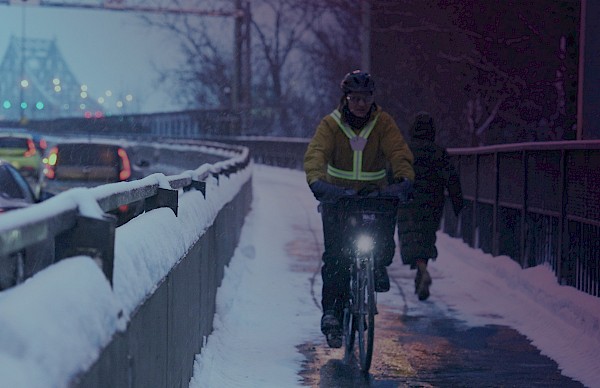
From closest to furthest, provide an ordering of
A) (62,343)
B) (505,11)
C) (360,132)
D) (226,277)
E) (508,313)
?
1. (62,343)
2. (360,132)
3. (508,313)
4. (226,277)
5. (505,11)

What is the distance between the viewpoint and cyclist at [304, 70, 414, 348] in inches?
315

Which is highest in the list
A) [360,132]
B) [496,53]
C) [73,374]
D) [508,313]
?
[496,53]

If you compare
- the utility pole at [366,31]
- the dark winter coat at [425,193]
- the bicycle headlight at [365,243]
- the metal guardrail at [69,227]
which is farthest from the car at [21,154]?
the metal guardrail at [69,227]

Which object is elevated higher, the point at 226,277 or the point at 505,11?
the point at 505,11

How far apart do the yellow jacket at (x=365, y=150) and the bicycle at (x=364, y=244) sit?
291 mm

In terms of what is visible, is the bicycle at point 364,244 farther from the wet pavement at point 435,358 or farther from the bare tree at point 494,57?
the bare tree at point 494,57

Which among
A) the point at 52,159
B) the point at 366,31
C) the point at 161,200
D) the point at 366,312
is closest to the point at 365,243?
the point at 366,312

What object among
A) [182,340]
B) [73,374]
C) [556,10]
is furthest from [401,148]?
[556,10]

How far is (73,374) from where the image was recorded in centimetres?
269

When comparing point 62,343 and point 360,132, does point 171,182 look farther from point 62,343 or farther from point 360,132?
point 62,343

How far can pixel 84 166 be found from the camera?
20.2 m

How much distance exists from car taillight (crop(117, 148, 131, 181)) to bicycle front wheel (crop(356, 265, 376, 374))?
1332 centimetres

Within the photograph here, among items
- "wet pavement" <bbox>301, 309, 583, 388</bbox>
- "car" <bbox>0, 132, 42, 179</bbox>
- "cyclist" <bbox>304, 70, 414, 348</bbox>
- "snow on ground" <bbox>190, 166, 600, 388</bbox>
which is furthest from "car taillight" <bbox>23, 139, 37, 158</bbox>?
"cyclist" <bbox>304, 70, 414, 348</bbox>

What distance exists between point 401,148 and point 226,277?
409 centimetres
